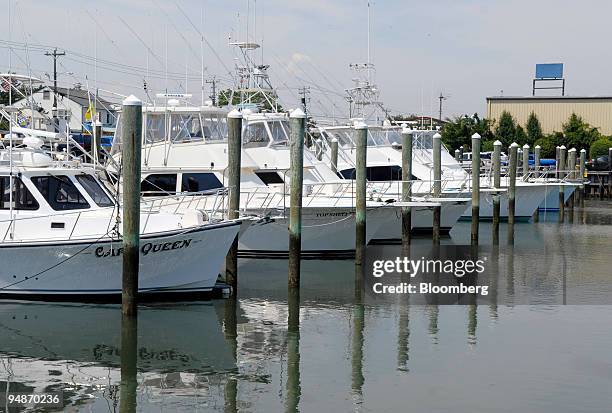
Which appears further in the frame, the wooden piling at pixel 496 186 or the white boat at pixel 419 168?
the white boat at pixel 419 168

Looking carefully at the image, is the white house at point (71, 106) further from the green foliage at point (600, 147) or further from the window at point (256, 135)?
the green foliage at point (600, 147)

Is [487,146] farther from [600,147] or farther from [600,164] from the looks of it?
[600,164]

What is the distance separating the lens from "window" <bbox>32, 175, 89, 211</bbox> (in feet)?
58.6

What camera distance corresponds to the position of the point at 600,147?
63781 mm

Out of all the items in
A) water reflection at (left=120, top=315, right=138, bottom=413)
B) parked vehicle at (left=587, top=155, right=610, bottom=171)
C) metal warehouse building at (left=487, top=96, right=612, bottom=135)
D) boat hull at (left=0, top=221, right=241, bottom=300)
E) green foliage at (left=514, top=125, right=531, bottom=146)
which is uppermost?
metal warehouse building at (left=487, top=96, right=612, bottom=135)

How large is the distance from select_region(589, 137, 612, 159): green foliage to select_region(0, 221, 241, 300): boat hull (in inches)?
1970

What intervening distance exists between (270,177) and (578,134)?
1853 inches

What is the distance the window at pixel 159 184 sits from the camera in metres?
23.8

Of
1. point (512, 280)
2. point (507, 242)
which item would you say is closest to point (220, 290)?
point (512, 280)

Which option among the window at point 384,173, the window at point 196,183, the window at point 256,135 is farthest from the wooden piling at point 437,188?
the window at point 196,183

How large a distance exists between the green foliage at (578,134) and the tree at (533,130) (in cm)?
189

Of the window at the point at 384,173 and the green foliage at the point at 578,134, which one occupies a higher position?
the green foliage at the point at 578,134

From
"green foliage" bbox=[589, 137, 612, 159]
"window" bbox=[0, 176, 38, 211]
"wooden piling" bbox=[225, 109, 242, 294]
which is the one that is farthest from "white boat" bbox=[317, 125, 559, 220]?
"green foliage" bbox=[589, 137, 612, 159]

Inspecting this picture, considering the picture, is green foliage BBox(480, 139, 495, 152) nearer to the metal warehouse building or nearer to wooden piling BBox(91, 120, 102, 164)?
the metal warehouse building
